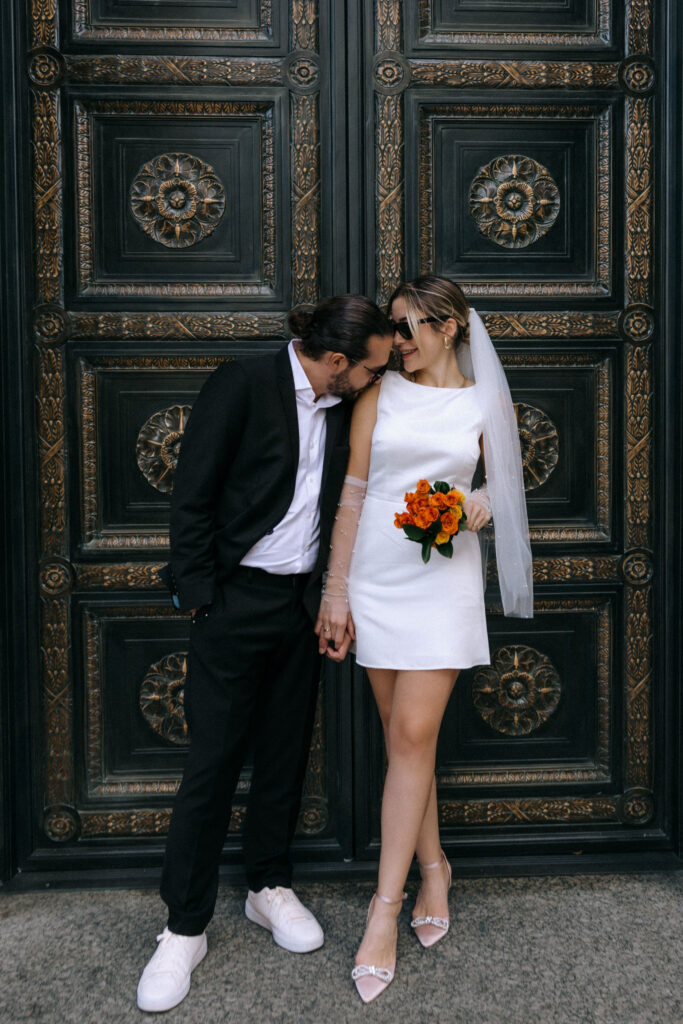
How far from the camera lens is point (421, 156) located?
116 inches

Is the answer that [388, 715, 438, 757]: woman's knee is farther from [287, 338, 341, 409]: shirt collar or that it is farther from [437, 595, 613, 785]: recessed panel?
[287, 338, 341, 409]: shirt collar

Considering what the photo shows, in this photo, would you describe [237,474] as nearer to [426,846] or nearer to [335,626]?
[335,626]

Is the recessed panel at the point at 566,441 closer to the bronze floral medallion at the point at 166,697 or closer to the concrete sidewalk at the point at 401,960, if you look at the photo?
the concrete sidewalk at the point at 401,960

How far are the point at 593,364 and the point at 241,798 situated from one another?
2089 mm

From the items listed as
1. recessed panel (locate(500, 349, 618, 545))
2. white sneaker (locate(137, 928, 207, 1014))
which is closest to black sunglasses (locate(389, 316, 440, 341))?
recessed panel (locate(500, 349, 618, 545))

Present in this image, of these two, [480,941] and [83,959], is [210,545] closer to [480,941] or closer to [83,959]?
[83,959]

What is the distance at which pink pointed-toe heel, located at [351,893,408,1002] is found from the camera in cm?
235

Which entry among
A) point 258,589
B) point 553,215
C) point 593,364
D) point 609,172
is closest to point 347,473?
point 258,589

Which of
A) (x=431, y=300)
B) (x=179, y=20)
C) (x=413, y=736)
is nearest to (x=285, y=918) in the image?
(x=413, y=736)

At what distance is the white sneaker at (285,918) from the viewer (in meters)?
2.56

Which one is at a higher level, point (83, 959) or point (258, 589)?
point (258, 589)

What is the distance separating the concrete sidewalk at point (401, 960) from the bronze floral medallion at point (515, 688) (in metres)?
0.57

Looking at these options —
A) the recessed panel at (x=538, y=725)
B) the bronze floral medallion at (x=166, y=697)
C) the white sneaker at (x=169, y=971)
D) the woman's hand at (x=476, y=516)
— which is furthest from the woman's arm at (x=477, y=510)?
the white sneaker at (x=169, y=971)

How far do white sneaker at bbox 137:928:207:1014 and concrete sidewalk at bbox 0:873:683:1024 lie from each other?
0.11 feet
